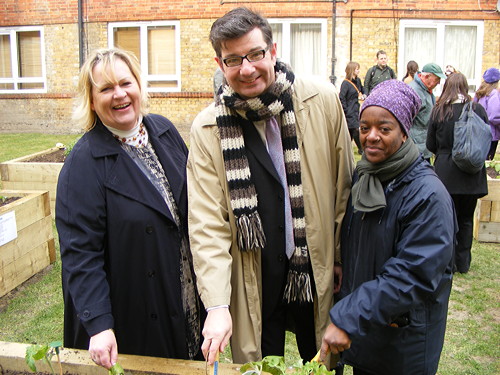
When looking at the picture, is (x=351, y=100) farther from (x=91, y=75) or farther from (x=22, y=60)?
(x=22, y=60)

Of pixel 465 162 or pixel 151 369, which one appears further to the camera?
pixel 465 162

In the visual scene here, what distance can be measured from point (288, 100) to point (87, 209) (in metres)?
0.96

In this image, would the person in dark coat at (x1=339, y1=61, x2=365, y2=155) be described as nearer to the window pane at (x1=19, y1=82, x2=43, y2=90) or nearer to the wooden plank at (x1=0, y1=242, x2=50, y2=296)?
the wooden plank at (x1=0, y1=242, x2=50, y2=296)

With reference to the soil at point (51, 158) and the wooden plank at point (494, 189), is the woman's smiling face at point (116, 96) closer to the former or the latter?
the wooden plank at point (494, 189)

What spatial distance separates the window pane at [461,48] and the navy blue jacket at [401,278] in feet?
40.9

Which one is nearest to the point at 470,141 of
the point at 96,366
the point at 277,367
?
the point at 277,367

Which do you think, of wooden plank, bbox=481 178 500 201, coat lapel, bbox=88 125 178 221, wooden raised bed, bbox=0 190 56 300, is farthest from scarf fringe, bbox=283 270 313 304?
wooden plank, bbox=481 178 500 201

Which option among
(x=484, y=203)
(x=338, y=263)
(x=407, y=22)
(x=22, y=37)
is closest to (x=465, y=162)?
(x=484, y=203)

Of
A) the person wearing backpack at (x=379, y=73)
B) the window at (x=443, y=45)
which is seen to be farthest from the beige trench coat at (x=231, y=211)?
the window at (x=443, y=45)

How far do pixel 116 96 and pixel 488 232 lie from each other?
5161 millimetres

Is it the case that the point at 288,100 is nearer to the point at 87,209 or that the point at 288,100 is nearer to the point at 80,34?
the point at 87,209

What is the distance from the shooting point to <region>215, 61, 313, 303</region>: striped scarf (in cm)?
224

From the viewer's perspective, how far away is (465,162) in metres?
4.90

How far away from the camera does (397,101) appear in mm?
2066
